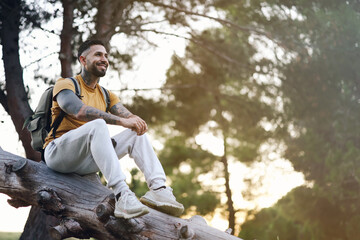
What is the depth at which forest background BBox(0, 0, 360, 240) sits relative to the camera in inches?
317

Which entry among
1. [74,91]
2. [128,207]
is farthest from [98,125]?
[128,207]

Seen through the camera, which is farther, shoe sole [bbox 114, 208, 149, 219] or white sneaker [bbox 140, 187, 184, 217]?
white sneaker [bbox 140, 187, 184, 217]

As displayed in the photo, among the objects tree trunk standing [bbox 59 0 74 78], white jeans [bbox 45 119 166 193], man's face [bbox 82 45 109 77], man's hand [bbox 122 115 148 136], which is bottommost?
white jeans [bbox 45 119 166 193]

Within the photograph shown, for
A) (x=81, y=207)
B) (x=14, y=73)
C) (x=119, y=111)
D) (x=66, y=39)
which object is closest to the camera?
(x=81, y=207)

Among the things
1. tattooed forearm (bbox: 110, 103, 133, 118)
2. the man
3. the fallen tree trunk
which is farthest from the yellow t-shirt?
the fallen tree trunk

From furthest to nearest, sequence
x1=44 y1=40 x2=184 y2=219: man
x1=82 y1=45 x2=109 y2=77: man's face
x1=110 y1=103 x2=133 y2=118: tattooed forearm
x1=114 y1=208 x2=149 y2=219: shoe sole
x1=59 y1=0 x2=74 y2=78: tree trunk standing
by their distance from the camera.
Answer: x1=59 y1=0 x2=74 y2=78: tree trunk standing < x1=110 y1=103 x2=133 y2=118: tattooed forearm < x1=82 y1=45 x2=109 y2=77: man's face < x1=44 y1=40 x2=184 y2=219: man < x1=114 y1=208 x2=149 y2=219: shoe sole

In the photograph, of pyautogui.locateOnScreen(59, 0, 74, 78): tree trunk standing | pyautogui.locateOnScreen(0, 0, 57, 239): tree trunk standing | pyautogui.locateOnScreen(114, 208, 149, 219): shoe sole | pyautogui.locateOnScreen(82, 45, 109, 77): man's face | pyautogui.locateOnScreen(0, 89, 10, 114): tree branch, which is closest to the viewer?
pyautogui.locateOnScreen(114, 208, 149, 219): shoe sole

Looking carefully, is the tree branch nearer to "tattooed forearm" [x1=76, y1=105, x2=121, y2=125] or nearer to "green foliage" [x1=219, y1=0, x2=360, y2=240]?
"tattooed forearm" [x1=76, y1=105, x2=121, y2=125]

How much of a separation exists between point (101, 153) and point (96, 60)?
95 centimetres

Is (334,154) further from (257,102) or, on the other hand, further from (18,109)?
(18,109)

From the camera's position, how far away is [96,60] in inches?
Answer: 163

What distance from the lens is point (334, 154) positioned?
11.8m

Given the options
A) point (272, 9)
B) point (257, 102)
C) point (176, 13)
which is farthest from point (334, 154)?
point (176, 13)

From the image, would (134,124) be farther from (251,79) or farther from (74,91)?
(251,79)
